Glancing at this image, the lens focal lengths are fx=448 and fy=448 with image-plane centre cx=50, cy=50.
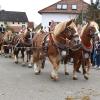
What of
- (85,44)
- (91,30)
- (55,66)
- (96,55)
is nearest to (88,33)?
(91,30)

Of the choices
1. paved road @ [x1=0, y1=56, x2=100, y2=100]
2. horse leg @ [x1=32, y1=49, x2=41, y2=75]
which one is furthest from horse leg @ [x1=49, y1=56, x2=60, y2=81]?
horse leg @ [x1=32, y1=49, x2=41, y2=75]

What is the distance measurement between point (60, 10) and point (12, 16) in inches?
2508

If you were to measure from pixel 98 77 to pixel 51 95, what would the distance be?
16.3 ft

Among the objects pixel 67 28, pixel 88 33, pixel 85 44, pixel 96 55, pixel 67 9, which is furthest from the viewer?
pixel 67 9

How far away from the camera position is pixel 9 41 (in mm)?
25672

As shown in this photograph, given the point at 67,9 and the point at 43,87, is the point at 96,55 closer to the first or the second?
the point at 43,87

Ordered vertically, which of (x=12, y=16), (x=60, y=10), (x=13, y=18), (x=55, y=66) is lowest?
(x=13, y=18)

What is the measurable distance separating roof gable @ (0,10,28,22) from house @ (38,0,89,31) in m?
57.2

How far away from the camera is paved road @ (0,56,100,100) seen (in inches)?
471

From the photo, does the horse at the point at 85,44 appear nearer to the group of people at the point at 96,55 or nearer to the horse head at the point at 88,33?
the horse head at the point at 88,33

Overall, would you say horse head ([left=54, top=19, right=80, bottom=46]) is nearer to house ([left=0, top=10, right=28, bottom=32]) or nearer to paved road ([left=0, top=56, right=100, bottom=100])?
paved road ([left=0, top=56, right=100, bottom=100])

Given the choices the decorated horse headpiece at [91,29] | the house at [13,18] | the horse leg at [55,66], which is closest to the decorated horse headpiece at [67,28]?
the decorated horse headpiece at [91,29]

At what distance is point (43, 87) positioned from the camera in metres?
13.7

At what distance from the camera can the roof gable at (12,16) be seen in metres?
133
